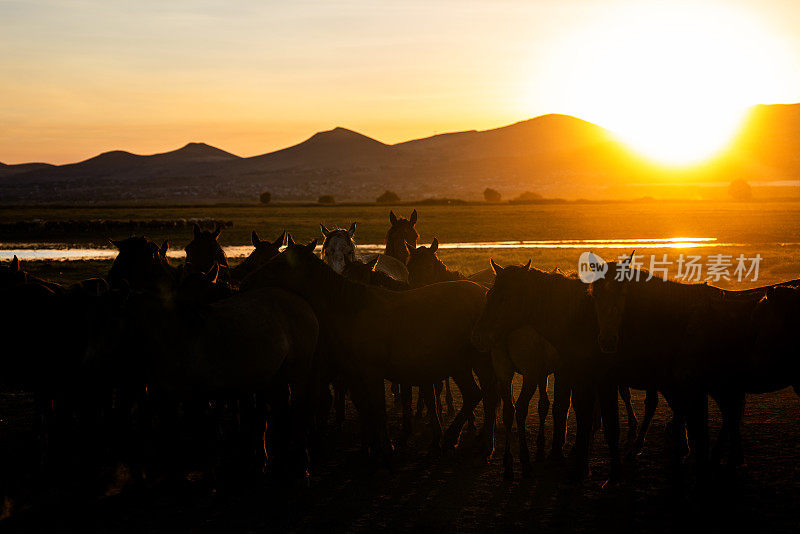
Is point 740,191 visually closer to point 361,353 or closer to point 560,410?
point 560,410

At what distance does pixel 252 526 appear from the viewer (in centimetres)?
655

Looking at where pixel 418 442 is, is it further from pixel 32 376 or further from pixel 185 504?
pixel 32 376

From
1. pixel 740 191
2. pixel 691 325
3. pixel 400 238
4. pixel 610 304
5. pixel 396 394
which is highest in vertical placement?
pixel 740 191

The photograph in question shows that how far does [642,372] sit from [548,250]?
28.2 metres

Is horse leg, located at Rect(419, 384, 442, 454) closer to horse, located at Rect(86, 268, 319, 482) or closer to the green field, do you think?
horse, located at Rect(86, 268, 319, 482)

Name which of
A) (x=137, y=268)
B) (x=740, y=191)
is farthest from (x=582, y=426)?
(x=740, y=191)

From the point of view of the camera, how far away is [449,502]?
7055 mm

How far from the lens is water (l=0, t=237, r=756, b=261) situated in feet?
112

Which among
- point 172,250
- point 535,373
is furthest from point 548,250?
point 535,373

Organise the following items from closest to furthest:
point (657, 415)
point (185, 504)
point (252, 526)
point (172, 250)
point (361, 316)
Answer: point (252, 526)
point (185, 504)
point (361, 316)
point (657, 415)
point (172, 250)

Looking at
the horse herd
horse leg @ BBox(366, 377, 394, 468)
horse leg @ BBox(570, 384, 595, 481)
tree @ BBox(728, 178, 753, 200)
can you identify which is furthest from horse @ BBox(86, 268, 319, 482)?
Result: tree @ BBox(728, 178, 753, 200)

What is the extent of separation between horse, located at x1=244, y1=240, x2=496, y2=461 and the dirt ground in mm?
628

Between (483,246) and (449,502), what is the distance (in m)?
32.9

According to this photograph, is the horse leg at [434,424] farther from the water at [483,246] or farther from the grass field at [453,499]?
the water at [483,246]
